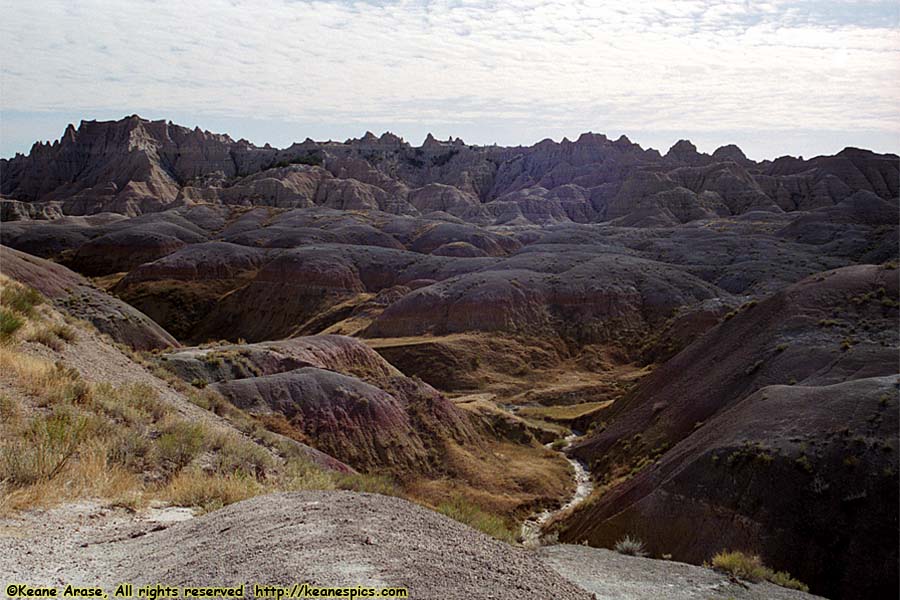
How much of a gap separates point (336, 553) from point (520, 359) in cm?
4566

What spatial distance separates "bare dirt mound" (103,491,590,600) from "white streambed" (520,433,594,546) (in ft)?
45.2

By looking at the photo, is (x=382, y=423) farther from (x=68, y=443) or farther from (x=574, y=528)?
(x=68, y=443)

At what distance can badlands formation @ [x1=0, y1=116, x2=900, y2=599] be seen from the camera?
10852 millimetres

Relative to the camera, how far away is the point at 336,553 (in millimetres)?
5727

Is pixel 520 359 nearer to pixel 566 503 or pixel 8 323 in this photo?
pixel 566 503

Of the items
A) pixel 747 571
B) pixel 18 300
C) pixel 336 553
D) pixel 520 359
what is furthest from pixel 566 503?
pixel 520 359

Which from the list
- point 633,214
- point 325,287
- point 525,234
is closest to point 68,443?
point 325,287

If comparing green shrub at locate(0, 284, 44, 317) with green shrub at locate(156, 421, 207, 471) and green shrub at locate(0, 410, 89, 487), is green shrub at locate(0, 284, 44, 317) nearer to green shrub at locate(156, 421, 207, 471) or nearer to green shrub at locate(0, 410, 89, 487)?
green shrub at locate(156, 421, 207, 471)

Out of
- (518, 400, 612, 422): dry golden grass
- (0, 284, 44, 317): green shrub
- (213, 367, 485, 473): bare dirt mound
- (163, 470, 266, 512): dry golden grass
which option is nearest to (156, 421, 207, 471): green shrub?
(163, 470, 266, 512): dry golden grass

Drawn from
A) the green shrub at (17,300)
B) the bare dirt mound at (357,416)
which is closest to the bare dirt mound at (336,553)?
the green shrub at (17,300)

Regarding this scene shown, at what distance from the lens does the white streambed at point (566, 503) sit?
75.0 ft

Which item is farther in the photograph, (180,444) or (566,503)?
(566,503)

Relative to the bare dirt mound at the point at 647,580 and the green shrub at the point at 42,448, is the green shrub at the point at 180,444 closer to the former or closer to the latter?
the green shrub at the point at 42,448

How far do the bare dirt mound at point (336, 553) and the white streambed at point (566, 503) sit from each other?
13.8 metres
